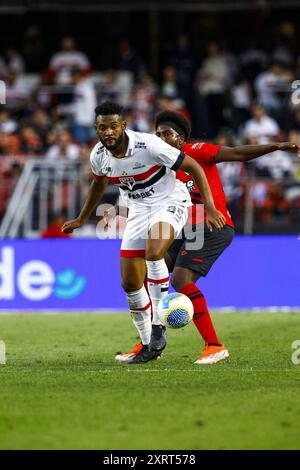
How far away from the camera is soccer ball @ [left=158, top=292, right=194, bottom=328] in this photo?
9.12 metres

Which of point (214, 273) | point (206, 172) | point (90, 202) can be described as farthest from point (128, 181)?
point (214, 273)

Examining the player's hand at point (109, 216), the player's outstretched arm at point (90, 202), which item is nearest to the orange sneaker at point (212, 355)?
the player's hand at point (109, 216)

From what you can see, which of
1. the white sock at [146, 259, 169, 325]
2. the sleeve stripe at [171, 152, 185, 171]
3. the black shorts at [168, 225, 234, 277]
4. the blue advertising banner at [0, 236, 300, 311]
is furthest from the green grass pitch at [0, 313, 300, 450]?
the blue advertising banner at [0, 236, 300, 311]

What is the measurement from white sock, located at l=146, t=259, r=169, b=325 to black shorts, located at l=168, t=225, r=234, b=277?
34cm

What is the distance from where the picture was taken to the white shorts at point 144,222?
961cm

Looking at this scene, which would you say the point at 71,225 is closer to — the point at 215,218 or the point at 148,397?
the point at 215,218

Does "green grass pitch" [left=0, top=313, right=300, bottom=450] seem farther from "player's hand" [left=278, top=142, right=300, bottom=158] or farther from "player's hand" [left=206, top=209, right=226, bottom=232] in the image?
"player's hand" [left=278, top=142, right=300, bottom=158]

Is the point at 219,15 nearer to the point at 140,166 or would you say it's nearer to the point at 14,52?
the point at 14,52

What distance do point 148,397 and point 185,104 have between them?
45.0 ft

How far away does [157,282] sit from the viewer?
378 inches

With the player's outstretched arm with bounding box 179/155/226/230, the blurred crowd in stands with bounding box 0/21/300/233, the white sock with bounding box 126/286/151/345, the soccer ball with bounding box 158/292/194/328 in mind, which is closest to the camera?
the player's outstretched arm with bounding box 179/155/226/230

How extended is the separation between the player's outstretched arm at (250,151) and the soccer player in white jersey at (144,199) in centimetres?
52

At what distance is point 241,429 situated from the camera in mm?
6668

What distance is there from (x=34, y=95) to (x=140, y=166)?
12400mm
